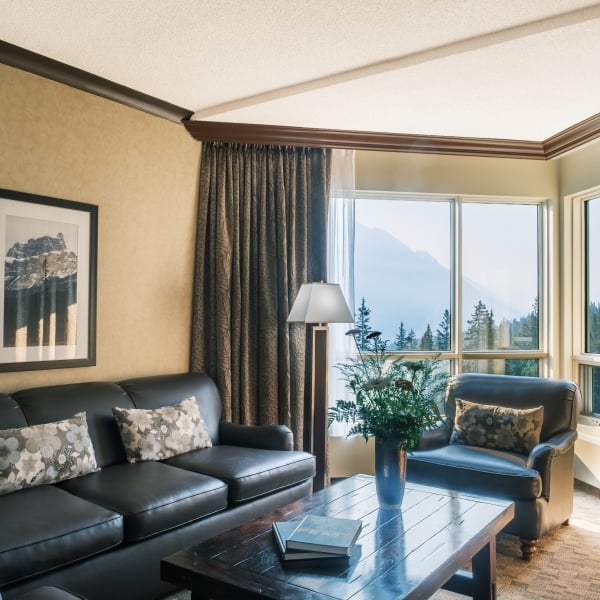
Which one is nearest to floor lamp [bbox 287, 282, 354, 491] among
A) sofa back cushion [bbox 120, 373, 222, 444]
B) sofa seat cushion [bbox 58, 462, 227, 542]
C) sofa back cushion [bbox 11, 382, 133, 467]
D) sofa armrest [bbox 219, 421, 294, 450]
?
sofa armrest [bbox 219, 421, 294, 450]

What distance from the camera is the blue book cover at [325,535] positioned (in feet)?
6.44

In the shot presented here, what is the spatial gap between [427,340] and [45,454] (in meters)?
3.05

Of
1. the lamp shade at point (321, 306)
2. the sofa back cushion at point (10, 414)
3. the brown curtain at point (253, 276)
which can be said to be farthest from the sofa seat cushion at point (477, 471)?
the sofa back cushion at point (10, 414)

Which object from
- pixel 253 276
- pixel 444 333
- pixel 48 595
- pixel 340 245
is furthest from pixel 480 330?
pixel 48 595

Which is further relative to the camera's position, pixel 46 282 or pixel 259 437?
pixel 259 437

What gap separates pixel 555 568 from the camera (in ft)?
9.93

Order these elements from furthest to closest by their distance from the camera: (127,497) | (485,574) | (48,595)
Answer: (127,497), (485,574), (48,595)

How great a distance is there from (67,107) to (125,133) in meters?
0.41

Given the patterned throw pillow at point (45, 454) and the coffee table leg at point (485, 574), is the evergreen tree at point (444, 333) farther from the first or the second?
the patterned throw pillow at point (45, 454)

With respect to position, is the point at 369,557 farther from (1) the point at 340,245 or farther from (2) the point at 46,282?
(1) the point at 340,245

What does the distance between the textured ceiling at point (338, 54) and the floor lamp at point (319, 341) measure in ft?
4.03

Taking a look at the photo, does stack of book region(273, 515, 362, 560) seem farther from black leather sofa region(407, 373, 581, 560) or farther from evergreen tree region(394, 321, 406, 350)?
evergreen tree region(394, 321, 406, 350)

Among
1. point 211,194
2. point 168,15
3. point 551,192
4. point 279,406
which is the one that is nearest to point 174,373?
point 279,406

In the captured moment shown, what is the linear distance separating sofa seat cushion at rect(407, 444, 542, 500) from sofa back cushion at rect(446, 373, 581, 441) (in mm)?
378
